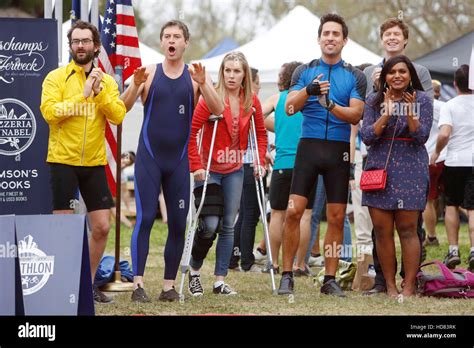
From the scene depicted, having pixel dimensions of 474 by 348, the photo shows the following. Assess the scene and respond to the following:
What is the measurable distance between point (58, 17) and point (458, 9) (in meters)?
28.6

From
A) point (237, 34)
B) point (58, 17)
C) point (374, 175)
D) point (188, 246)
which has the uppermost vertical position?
point (237, 34)

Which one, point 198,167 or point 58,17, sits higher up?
point 58,17

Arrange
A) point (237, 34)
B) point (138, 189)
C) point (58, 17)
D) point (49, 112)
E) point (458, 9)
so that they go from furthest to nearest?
point (237, 34), point (458, 9), point (58, 17), point (138, 189), point (49, 112)

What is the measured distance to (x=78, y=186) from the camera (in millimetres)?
8211

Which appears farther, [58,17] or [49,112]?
[58,17]

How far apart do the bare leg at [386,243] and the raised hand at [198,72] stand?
5.93 feet

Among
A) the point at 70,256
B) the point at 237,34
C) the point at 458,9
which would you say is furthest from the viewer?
the point at 237,34

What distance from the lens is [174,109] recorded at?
8.56 metres

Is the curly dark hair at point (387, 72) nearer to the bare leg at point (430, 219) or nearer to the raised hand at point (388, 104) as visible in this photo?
the raised hand at point (388, 104)

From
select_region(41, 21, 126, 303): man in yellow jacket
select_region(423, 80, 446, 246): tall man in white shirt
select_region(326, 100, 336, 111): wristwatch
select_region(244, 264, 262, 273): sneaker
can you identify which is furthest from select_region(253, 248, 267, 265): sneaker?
select_region(41, 21, 126, 303): man in yellow jacket

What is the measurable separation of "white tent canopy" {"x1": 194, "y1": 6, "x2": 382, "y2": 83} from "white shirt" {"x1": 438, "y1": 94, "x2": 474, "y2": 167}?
602 cm

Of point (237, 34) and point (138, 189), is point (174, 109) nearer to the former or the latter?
point (138, 189)

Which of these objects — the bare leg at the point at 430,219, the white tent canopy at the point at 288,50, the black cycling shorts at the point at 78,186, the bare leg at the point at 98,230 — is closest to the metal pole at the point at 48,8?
the black cycling shorts at the point at 78,186

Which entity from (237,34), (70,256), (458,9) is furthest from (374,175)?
(237,34)
